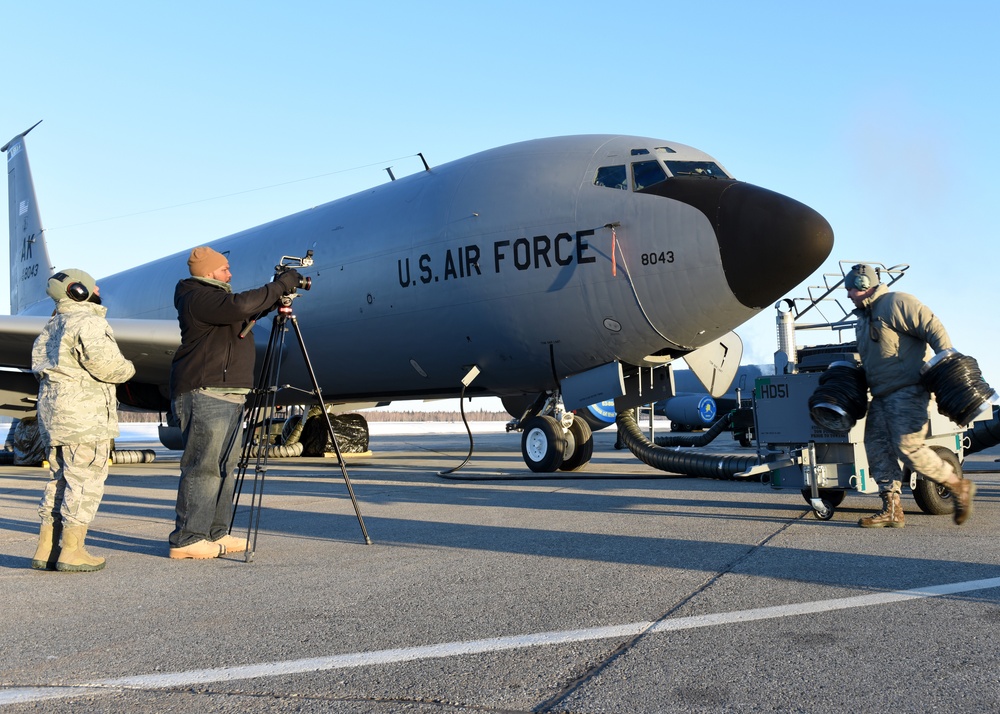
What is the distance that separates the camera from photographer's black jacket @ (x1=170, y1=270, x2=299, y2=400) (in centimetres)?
515

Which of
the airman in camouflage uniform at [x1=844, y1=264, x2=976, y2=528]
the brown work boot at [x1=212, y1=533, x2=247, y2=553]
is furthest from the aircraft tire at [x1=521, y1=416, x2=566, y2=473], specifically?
the brown work boot at [x1=212, y1=533, x2=247, y2=553]

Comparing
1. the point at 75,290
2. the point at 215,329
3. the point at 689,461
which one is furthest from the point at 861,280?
the point at 75,290

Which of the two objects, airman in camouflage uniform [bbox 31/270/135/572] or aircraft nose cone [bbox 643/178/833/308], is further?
aircraft nose cone [bbox 643/178/833/308]

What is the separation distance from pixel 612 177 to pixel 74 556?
7.56 m

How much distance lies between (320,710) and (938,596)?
2.67 metres

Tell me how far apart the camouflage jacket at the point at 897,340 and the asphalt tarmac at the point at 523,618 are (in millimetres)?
1045

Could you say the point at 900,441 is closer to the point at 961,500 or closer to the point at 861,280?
the point at 961,500

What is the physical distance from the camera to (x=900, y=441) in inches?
229

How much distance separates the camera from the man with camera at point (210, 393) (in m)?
5.14

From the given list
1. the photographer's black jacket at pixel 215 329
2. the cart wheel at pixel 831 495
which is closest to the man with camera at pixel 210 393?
the photographer's black jacket at pixel 215 329

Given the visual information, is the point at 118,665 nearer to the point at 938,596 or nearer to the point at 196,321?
the point at 196,321

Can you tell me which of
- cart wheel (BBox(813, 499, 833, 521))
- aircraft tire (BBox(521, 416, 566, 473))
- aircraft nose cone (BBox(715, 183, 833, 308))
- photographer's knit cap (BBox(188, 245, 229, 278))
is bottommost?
cart wheel (BBox(813, 499, 833, 521))

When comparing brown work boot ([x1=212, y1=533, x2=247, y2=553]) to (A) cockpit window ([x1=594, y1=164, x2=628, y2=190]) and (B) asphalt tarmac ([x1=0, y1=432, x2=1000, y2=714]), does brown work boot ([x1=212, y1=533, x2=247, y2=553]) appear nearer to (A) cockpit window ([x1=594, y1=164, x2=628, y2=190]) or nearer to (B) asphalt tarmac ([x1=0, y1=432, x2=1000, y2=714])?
(B) asphalt tarmac ([x1=0, y1=432, x2=1000, y2=714])

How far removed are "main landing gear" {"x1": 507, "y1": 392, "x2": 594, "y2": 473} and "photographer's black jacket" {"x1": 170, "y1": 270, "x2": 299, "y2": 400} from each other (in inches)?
252
